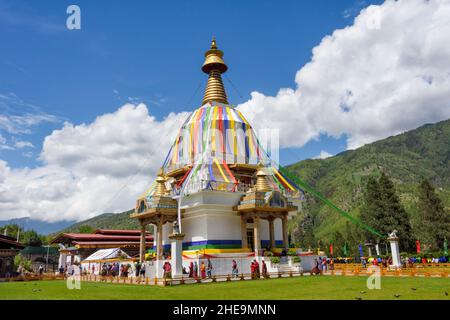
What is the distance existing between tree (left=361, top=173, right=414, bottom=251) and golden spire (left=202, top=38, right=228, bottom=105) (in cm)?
3348

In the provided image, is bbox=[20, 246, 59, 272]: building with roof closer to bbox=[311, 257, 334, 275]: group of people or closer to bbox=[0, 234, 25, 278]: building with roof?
bbox=[0, 234, 25, 278]: building with roof

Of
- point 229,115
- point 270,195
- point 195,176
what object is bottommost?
point 270,195

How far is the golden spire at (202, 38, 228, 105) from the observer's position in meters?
44.3

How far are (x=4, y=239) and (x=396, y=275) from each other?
119ft

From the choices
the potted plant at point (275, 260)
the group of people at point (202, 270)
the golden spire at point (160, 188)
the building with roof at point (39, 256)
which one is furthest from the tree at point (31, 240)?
the potted plant at point (275, 260)

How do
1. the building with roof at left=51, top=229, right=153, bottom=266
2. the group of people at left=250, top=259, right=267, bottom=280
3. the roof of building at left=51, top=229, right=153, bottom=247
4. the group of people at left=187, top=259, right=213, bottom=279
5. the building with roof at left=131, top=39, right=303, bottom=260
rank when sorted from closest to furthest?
the group of people at left=187, top=259, right=213, bottom=279 → the group of people at left=250, top=259, right=267, bottom=280 → the building with roof at left=131, top=39, right=303, bottom=260 → the building with roof at left=51, top=229, right=153, bottom=266 → the roof of building at left=51, top=229, right=153, bottom=247

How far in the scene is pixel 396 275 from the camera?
2734 cm

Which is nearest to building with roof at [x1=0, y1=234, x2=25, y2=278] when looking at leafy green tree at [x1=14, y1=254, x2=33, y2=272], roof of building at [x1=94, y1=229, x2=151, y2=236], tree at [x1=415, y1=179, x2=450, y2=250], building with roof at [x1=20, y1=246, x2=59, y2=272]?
leafy green tree at [x1=14, y1=254, x2=33, y2=272]

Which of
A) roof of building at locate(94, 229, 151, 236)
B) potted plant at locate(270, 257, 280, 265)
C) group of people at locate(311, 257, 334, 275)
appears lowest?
group of people at locate(311, 257, 334, 275)

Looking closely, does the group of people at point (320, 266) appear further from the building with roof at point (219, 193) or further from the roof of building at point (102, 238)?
the roof of building at point (102, 238)

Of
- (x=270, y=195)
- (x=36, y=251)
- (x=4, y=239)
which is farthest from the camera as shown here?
(x=36, y=251)

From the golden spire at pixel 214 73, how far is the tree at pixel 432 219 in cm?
3944

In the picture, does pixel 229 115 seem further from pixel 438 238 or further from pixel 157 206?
pixel 438 238
